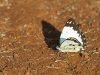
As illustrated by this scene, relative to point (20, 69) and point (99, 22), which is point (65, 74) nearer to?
point (20, 69)

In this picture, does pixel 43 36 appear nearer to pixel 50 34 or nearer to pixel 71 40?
pixel 50 34

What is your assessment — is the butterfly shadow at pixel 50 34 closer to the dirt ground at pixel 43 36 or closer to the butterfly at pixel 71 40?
the dirt ground at pixel 43 36

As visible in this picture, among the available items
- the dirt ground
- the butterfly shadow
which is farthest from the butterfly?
the butterfly shadow

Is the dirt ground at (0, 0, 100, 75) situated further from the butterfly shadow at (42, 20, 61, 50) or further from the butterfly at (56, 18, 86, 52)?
the butterfly at (56, 18, 86, 52)

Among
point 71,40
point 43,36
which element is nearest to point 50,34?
point 43,36

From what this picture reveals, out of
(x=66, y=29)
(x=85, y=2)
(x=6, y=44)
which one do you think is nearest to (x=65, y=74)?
(x=66, y=29)

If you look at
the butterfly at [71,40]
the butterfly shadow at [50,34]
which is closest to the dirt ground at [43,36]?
the butterfly shadow at [50,34]

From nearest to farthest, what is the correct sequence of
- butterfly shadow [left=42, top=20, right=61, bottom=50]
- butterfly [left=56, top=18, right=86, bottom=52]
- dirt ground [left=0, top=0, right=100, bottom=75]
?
dirt ground [left=0, top=0, right=100, bottom=75] → butterfly [left=56, top=18, right=86, bottom=52] → butterfly shadow [left=42, top=20, right=61, bottom=50]
